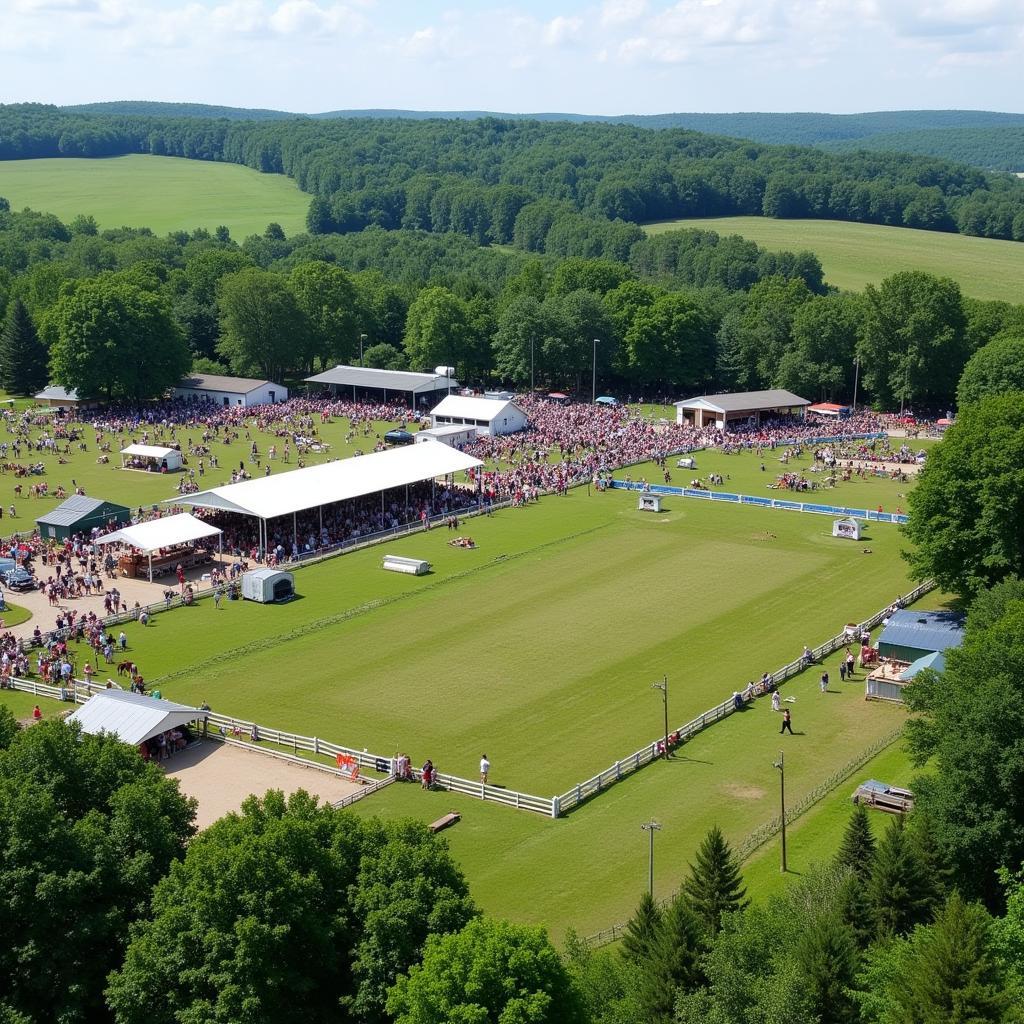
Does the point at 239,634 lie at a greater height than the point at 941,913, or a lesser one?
lesser

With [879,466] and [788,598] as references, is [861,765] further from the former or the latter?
[879,466]

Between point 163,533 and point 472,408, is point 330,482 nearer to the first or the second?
point 163,533

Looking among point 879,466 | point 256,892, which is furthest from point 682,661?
point 879,466

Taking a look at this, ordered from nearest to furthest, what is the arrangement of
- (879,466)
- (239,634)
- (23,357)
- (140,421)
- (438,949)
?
(438,949) → (239,634) → (879,466) → (140,421) → (23,357)

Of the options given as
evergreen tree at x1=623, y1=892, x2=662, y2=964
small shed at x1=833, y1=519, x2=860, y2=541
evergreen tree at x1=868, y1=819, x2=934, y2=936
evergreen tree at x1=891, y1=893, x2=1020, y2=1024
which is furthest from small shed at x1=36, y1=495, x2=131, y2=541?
evergreen tree at x1=891, y1=893, x2=1020, y2=1024

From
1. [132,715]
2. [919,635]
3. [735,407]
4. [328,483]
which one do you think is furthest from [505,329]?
[132,715]

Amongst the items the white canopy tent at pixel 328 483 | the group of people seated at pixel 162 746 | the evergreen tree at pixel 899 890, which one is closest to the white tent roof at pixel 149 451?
the white canopy tent at pixel 328 483
